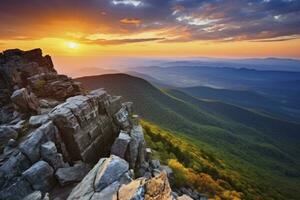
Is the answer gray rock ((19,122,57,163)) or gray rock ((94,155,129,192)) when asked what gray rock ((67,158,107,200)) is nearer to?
gray rock ((94,155,129,192))

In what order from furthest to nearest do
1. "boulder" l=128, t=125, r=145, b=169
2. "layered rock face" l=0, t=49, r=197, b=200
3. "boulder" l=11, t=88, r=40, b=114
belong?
"boulder" l=128, t=125, r=145, b=169, "boulder" l=11, t=88, r=40, b=114, "layered rock face" l=0, t=49, r=197, b=200

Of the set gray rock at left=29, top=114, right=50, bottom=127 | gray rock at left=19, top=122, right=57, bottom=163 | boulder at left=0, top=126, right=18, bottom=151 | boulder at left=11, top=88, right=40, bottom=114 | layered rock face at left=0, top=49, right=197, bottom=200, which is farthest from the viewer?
boulder at left=11, top=88, right=40, bottom=114

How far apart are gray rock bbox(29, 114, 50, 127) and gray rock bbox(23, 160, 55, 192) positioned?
259 inches

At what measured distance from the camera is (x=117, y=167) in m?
26.5

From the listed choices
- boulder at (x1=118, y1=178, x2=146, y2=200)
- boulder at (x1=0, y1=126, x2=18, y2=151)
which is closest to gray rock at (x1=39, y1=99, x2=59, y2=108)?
boulder at (x1=0, y1=126, x2=18, y2=151)

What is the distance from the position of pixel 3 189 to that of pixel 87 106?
55.8ft

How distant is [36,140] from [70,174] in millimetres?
6135

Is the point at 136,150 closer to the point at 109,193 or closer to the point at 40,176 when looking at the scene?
the point at 40,176

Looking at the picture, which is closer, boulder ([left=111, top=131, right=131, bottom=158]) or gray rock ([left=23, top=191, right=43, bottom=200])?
gray rock ([left=23, top=191, right=43, bottom=200])

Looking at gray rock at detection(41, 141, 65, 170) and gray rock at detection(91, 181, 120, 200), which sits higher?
gray rock at detection(91, 181, 120, 200)

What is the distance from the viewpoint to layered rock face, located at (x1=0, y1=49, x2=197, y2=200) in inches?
962

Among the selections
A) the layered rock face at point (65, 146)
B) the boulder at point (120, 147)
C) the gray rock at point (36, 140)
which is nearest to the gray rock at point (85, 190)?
the layered rock face at point (65, 146)

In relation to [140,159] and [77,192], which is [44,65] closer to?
[140,159]

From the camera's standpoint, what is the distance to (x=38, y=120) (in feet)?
118
